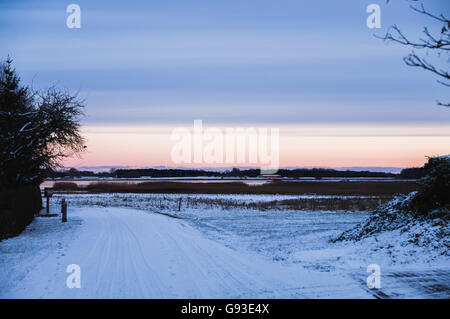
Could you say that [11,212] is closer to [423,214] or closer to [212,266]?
[212,266]

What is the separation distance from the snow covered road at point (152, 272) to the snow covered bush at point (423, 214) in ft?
15.1

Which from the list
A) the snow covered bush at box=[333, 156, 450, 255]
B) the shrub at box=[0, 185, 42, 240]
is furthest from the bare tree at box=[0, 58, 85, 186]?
the snow covered bush at box=[333, 156, 450, 255]

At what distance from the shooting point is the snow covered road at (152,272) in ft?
26.5

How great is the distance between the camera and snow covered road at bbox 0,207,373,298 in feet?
26.5

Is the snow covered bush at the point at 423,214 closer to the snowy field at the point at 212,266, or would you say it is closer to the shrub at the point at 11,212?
the snowy field at the point at 212,266

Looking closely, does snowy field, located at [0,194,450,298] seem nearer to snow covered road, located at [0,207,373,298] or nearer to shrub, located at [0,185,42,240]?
snow covered road, located at [0,207,373,298]

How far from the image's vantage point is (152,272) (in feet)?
A: 32.4

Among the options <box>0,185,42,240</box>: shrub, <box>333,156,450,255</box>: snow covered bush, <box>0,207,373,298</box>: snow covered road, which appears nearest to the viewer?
<box>0,207,373,298</box>: snow covered road

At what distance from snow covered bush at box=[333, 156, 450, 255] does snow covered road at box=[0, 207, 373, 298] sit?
460cm

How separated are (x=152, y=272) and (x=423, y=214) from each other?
382 inches

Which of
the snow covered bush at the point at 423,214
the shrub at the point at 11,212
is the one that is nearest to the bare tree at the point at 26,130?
the shrub at the point at 11,212
